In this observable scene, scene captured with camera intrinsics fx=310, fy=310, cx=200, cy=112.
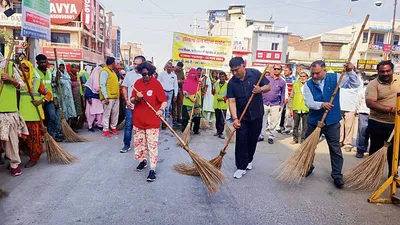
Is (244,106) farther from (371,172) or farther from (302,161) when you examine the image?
(371,172)

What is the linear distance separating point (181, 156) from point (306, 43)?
36.9 meters

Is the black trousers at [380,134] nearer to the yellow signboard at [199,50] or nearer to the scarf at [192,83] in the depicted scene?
the scarf at [192,83]

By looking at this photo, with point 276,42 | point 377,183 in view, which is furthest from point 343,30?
point 377,183

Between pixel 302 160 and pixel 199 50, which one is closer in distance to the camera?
pixel 302 160

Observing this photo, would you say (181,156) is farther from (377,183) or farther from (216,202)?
(377,183)

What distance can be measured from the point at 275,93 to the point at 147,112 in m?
3.77

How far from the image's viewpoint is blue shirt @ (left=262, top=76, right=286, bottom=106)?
7211 mm

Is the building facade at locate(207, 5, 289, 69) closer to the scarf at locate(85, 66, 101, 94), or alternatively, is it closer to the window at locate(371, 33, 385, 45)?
the window at locate(371, 33, 385, 45)

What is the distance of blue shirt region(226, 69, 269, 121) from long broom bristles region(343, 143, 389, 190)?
1.51 metres

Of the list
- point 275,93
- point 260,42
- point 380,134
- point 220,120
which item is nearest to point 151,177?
point 380,134

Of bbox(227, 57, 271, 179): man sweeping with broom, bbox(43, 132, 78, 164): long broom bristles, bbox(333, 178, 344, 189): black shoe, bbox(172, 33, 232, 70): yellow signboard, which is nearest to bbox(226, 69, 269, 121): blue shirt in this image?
bbox(227, 57, 271, 179): man sweeping with broom

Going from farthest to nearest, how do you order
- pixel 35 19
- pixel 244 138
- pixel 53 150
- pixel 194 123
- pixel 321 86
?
pixel 194 123 < pixel 35 19 < pixel 53 150 < pixel 244 138 < pixel 321 86

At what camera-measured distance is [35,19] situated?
6551 mm

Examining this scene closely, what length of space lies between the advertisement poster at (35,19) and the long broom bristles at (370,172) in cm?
635
